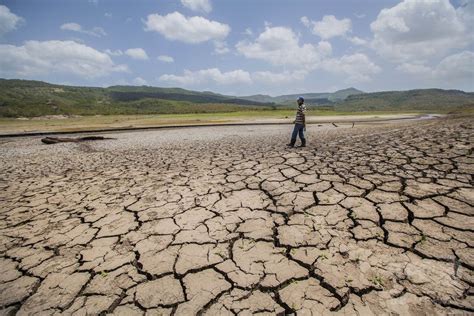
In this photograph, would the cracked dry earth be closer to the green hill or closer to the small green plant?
the small green plant

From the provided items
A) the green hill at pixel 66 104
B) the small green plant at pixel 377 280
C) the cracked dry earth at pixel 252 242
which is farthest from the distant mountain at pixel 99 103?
the small green plant at pixel 377 280

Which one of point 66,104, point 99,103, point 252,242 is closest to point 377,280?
point 252,242

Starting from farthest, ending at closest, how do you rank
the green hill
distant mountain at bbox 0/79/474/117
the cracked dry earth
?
distant mountain at bbox 0/79/474/117, the green hill, the cracked dry earth

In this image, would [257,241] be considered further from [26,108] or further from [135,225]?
[26,108]

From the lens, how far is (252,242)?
8.65 ft

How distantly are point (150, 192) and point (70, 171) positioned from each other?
130 inches

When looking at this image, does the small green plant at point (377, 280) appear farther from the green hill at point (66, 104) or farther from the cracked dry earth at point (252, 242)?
the green hill at point (66, 104)

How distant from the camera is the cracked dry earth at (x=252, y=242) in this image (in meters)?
1.92

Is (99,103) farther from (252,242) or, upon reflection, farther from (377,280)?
(377,280)

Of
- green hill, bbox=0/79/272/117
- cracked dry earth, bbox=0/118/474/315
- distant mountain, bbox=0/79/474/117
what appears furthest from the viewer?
distant mountain, bbox=0/79/474/117

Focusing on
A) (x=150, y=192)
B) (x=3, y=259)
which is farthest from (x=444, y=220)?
(x=3, y=259)

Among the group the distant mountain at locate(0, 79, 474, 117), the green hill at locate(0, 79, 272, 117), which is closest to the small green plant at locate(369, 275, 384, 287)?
the distant mountain at locate(0, 79, 474, 117)

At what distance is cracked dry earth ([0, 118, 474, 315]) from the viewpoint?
1.92 m

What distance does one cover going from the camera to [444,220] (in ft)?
8.89
